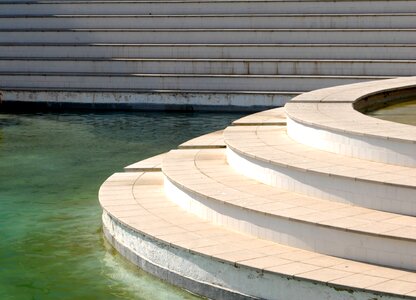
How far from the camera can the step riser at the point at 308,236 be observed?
5.92 metres

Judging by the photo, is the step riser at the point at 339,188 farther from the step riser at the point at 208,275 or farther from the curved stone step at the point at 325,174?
the step riser at the point at 208,275

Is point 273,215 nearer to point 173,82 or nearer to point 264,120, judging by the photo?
point 264,120

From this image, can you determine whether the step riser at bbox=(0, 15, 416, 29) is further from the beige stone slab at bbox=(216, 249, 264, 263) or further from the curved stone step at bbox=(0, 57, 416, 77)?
the beige stone slab at bbox=(216, 249, 264, 263)

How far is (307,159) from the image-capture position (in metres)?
7.44

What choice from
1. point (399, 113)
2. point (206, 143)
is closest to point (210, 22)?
point (206, 143)

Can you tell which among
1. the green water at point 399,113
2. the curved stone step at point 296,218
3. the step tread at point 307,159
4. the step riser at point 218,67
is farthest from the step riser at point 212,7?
the curved stone step at point 296,218

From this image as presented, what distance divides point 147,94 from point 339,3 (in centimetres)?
361

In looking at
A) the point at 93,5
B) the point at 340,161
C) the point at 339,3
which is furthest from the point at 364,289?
the point at 93,5

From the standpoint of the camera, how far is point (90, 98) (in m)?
16.0

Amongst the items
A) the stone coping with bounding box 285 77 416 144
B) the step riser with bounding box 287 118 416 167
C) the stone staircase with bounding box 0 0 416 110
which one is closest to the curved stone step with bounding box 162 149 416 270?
the step riser with bounding box 287 118 416 167

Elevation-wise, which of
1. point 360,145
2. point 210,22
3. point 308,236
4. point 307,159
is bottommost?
point 308,236

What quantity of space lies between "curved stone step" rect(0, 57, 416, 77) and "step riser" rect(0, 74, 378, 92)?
9.5 inches

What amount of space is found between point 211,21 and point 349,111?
818cm

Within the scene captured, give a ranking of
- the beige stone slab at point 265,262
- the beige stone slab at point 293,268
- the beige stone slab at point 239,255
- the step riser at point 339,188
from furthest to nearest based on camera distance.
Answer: the step riser at point 339,188, the beige stone slab at point 239,255, the beige stone slab at point 265,262, the beige stone slab at point 293,268
